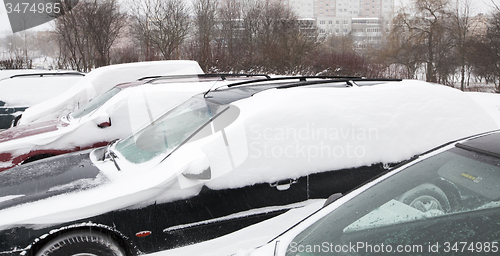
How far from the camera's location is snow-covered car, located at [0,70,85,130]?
8109 millimetres

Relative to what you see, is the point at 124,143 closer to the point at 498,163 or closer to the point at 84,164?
the point at 84,164

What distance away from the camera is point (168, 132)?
11.3ft

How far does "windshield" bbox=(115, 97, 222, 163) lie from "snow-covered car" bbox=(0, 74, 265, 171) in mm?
667

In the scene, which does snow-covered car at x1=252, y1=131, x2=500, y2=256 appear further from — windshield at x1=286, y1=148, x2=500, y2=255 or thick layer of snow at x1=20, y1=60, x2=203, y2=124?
thick layer of snow at x1=20, y1=60, x2=203, y2=124

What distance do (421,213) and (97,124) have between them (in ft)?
14.0

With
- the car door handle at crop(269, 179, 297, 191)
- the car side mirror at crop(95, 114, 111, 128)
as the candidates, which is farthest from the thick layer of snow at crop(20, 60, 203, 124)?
the car door handle at crop(269, 179, 297, 191)

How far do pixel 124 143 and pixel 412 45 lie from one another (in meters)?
35.5

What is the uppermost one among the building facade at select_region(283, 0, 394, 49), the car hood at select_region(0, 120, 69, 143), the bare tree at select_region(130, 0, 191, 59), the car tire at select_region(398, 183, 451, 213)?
the building facade at select_region(283, 0, 394, 49)

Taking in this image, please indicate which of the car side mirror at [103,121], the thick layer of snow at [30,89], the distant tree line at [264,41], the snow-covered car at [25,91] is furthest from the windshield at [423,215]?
the distant tree line at [264,41]

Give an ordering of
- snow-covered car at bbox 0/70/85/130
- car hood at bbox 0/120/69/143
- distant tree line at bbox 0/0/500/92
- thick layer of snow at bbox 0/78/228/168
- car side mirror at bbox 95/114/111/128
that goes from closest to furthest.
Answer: thick layer of snow at bbox 0/78/228/168
car hood at bbox 0/120/69/143
car side mirror at bbox 95/114/111/128
snow-covered car at bbox 0/70/85/130
distant tree line at bbox 0/0/500/92

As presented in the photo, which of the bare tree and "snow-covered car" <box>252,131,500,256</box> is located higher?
the bare tree

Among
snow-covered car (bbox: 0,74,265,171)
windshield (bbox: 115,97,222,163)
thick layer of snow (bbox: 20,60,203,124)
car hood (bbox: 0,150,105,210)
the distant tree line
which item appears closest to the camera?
car hood (bbox: 0,150,105,210)

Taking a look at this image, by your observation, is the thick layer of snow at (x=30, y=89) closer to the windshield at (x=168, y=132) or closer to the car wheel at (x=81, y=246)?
the windshield at (x=168, y=132)

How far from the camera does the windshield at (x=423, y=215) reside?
156 cm
